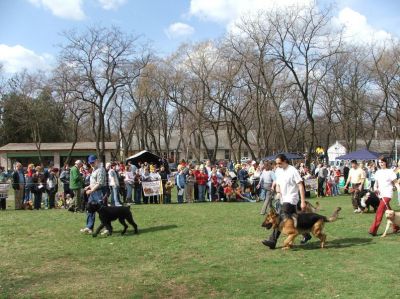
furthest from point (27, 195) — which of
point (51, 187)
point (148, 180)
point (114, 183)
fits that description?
point (148, 180)

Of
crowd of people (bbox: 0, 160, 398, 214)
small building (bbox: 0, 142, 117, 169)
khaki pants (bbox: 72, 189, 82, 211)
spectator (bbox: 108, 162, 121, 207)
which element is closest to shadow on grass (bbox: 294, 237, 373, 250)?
crowd of people (bbox: 0, 160, 398, 214)

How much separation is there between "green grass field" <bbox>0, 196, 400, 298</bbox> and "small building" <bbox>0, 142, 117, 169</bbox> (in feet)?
157

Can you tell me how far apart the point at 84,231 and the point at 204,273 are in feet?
16.0

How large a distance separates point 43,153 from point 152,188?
4214 centimetres

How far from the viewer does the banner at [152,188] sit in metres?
20.2

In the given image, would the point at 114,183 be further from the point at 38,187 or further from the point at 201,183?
the point at 201,183

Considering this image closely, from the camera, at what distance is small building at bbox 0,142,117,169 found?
57.4 metres

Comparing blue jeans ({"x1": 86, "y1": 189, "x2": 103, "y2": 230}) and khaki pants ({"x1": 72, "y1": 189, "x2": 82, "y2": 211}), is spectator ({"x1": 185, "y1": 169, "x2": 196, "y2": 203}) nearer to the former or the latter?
khaki pants ({"x1": 72, "y1": 189, "x2": 82, "y2": 211})

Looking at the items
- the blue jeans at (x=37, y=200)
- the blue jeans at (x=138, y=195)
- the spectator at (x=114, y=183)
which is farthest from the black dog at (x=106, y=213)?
the blue jeans at (x=138, y=195)

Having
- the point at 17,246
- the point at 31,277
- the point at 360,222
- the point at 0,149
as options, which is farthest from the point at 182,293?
the point at 0,149

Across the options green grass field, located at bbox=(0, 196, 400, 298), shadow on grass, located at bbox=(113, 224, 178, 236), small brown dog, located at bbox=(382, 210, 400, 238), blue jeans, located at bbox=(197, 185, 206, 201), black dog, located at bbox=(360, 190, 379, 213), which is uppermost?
blue jeans, located at bbox=(197, 185, 206, 201)

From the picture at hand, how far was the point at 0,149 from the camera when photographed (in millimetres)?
56469

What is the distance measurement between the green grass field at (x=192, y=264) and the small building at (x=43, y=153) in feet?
157

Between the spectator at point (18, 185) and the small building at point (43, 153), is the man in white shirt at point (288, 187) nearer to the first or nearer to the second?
the spectator at point (18, 185)
